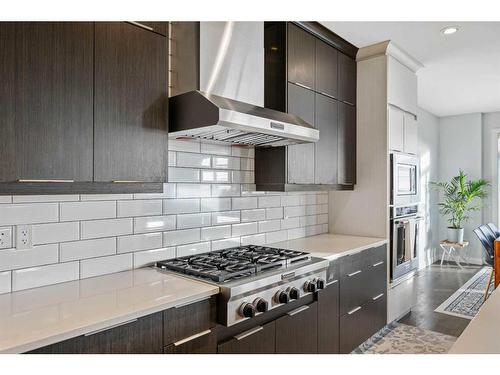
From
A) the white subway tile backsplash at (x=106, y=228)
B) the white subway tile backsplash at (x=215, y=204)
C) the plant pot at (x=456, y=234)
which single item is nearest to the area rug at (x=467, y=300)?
the plant pot at (x=456, y=234)

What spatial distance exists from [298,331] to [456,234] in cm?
524

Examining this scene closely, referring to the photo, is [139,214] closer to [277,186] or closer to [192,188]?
[192,188]

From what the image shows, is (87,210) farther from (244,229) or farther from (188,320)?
(244,229)

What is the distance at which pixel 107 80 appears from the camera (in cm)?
171

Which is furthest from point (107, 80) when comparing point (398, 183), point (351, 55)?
point (398, 183)

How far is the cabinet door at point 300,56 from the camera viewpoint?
2791mm

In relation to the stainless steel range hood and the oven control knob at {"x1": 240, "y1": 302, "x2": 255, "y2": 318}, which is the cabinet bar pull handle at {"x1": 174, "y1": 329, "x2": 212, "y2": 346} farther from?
the stainless steel range hood

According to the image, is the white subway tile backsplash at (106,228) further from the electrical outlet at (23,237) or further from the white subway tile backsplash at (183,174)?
the white subway tile backsplash at (183,174)

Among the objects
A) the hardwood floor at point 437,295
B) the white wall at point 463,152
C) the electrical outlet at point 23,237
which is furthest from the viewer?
the white wall at point 463,152

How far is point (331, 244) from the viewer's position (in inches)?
120

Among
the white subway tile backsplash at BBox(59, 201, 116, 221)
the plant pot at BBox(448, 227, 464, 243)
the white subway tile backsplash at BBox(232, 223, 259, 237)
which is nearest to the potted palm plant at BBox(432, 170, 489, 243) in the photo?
the plant pot at BBox(448, 227, 464, 243)

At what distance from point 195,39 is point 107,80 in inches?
26.1

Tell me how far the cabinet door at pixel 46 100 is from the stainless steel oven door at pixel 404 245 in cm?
276

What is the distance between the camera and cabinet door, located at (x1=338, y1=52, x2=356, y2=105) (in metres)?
3.35
